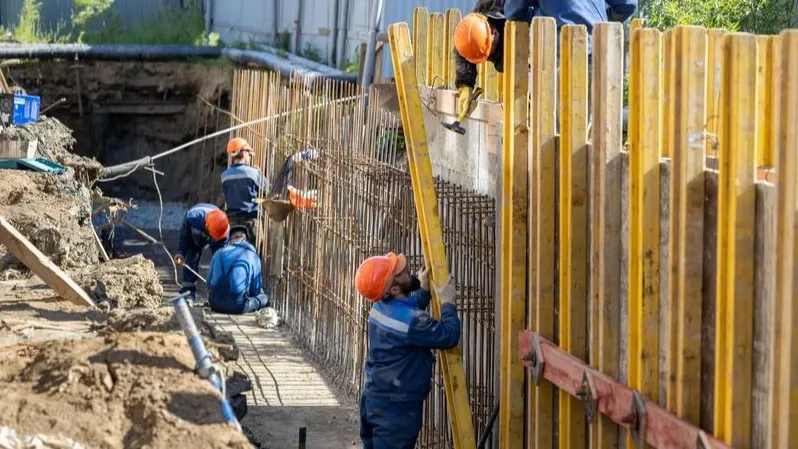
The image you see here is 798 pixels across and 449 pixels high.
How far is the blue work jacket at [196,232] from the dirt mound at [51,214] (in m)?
1.13

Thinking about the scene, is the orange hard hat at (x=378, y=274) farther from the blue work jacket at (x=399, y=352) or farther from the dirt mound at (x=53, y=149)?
the dirt mound at (x=53, y=149)

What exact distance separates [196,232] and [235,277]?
5.22ft

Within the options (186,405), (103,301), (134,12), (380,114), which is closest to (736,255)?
(186,405)

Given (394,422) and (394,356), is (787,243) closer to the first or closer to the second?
(394,356)

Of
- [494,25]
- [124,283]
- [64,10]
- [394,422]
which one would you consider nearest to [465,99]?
[494,25]

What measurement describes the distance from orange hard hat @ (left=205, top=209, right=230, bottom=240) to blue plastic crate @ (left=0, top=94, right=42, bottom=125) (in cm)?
272

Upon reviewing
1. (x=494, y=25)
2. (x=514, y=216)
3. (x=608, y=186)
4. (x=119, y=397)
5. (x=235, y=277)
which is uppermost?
(x=494, y=25)

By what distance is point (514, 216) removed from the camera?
6.59 m

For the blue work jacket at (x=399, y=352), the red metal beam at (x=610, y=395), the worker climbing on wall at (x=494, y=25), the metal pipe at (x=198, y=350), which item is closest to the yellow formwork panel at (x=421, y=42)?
the worker climbing on wall at (x=494, y=25)

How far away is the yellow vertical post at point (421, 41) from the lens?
9.23 metres

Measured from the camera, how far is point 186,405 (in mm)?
5844

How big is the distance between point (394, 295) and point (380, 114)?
2.81 metres

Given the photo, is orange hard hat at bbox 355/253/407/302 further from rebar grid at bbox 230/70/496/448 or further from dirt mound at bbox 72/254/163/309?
dirt mound at bbox 72/254/163/309

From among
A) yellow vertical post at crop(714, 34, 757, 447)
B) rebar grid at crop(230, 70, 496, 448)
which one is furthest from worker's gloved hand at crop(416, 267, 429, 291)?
yellow vertical post at crop(714, 34, 757, 447)
